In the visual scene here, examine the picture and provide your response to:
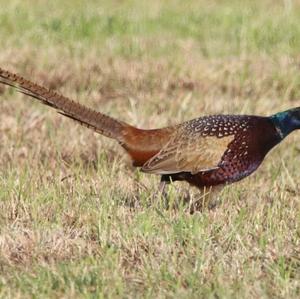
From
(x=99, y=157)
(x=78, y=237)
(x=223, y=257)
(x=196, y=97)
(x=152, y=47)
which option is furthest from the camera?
(x=152, y=47)

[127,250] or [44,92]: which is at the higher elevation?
[44,92]

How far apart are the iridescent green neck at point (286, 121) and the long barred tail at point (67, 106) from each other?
33.7 inches

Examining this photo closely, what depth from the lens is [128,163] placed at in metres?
7.30

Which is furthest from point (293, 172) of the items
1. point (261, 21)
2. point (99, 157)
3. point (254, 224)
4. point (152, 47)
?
point (261, 21)

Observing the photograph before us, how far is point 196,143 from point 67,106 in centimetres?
74

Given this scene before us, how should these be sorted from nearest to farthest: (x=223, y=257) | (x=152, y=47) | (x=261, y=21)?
(x=223, y=257) < (x=152, y=47) < (x=261, y=21)

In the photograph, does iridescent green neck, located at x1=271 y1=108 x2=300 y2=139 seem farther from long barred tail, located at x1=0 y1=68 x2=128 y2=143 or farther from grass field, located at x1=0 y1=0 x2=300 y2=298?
long barred tail, located at x1=0 y1=68 x2=128 y2=143

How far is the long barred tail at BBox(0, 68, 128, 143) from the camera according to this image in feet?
18.8

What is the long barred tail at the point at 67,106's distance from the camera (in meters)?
5.74

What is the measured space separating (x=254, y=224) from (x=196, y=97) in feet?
12.3

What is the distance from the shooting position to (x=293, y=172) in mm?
7195

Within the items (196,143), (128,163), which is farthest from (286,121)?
(128,163)

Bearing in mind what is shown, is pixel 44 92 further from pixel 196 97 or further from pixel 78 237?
pixel 196 97

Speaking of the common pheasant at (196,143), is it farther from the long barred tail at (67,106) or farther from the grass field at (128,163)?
the grass field at (128,163)
